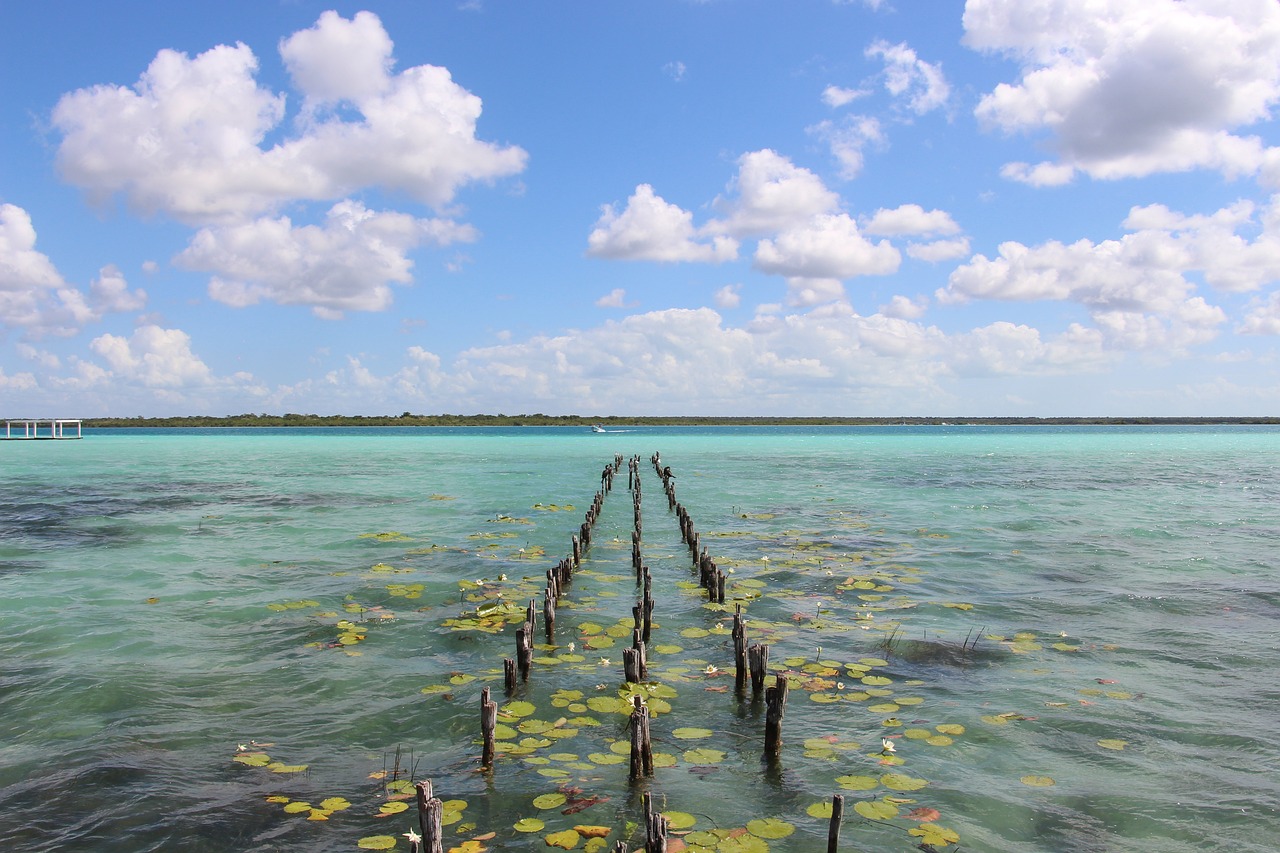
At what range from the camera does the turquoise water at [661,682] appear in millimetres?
8031

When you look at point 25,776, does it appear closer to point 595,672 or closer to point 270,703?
point 270,703

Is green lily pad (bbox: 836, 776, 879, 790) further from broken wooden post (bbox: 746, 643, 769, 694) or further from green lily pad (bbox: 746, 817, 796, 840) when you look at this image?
broken wooden post (bbox: 746, 643, 769, 694)

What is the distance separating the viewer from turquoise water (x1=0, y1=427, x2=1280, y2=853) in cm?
803

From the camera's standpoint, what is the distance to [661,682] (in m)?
11.6

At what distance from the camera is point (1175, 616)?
15.9 metres

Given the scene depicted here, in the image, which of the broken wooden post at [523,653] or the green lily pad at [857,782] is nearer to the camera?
the green lily pad at [857,782]

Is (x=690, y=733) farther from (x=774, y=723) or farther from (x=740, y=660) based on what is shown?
(x=740, y=660)

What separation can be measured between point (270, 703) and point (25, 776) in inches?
109

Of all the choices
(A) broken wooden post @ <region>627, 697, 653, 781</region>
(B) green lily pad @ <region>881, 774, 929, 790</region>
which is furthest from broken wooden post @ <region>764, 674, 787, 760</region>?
(A) broken wooden post @ <region>627, 697, 653, 781</region>

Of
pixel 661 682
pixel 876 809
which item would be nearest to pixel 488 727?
pixel 661 682

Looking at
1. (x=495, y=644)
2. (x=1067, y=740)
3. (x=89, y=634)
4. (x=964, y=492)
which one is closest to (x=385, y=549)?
(x=89, y=634)

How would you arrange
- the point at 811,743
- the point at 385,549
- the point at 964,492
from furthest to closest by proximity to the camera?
1. the point at 964,492
2. the point at 385,549
3. the point at 811,743

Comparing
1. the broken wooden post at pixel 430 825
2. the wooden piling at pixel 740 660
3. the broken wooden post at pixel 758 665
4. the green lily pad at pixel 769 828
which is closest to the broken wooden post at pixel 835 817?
the green lily pad at pixel 769 828

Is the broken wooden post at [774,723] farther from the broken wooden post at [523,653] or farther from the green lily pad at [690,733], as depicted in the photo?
the broken wooden post at [523,653]
